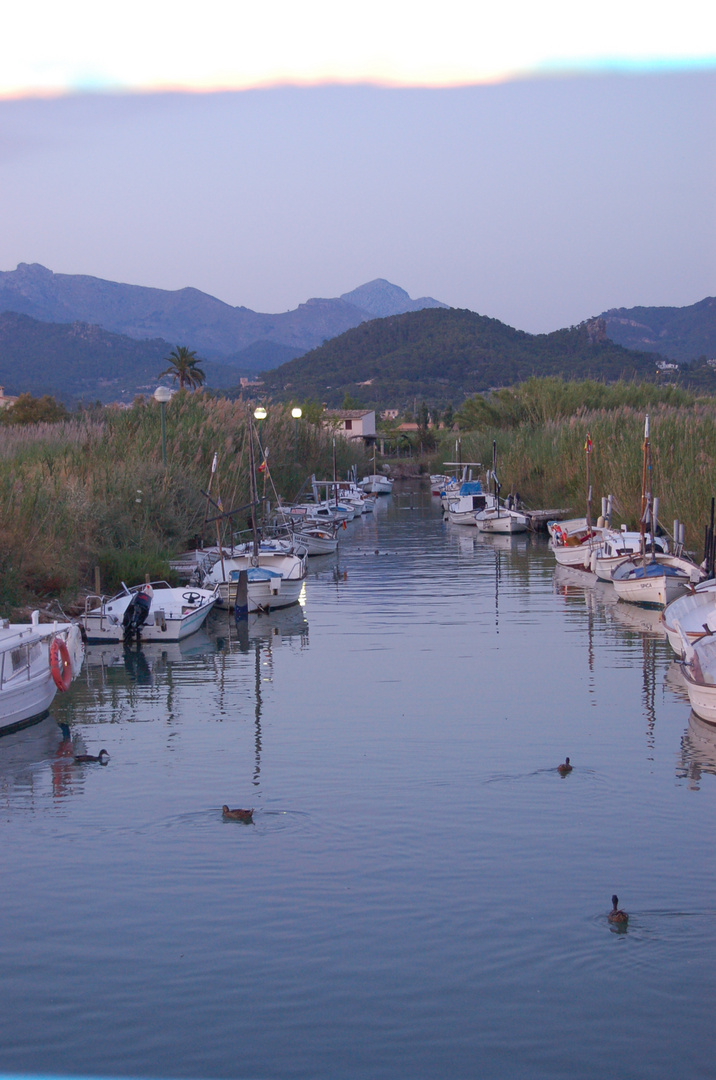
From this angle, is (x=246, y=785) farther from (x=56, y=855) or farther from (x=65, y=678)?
(x=65, y=678)

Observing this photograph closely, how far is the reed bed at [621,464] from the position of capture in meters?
36.3

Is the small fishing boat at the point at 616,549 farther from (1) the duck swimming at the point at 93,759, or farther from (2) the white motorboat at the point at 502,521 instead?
(1) the duck swimming at the point at 93,759

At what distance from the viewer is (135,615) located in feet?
82.5

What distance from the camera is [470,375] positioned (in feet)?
652

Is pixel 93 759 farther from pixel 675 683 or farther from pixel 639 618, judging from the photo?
pixel 639 618

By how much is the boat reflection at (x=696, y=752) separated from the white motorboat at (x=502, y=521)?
121ft

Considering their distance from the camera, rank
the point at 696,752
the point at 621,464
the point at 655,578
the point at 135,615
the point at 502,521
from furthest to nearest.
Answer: the point at 502,521 → the point at 621,464 → the point at 655,578 → the point at 135,615 → the point at 696,752

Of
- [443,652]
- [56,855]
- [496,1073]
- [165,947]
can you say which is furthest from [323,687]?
[496,1073]

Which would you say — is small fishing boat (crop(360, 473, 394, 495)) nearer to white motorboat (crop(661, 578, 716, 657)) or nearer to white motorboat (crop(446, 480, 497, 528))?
white motorboat (crop(446, 480, 497, 528))

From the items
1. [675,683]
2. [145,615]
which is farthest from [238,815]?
[145,615]

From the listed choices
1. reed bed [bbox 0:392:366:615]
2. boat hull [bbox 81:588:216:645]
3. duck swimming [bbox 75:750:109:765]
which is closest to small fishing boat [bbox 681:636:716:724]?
duck swimming [bbox 75:750:109:765]

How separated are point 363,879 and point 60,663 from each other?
8.31 meters

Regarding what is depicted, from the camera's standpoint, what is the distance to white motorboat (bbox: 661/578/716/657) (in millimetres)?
19109

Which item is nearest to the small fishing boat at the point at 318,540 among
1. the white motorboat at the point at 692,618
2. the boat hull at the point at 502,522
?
the boat hull at the point at 502,522
